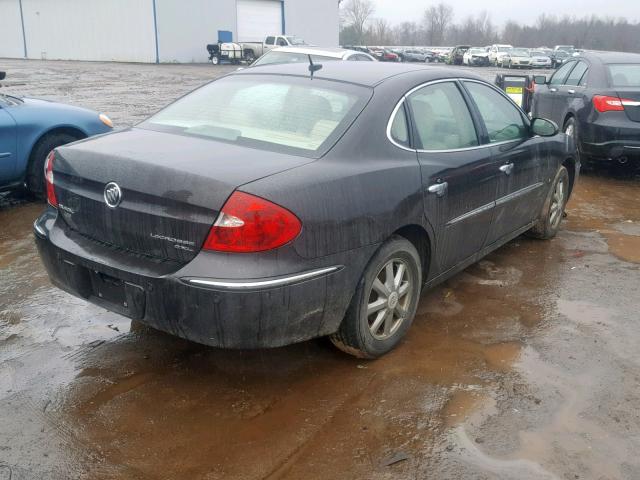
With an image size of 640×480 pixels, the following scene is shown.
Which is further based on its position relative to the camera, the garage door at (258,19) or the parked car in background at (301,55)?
the garage door at (258,19)

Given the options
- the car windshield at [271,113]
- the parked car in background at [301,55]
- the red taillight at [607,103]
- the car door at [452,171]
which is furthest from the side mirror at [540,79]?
the car windshield at [271,113]

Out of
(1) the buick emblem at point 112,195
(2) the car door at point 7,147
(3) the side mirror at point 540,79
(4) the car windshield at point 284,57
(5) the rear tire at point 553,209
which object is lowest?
(5) the rear tire at point 553,209

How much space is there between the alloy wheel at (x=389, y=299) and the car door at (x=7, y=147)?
4.33m

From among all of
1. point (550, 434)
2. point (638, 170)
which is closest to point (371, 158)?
point (550, 434)

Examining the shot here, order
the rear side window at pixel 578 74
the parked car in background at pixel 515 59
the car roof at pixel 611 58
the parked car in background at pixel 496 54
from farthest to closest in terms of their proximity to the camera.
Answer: the parked car in background at pixel 496 54
the parked car in background at pixel 515 59
the rear side window at pixel 578 74
the car roof at pixel 611 58

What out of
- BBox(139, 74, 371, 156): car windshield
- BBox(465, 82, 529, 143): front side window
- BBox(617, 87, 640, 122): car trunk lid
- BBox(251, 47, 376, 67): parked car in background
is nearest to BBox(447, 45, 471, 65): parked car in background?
BBox(251, 47, 376, 67): parked car in background

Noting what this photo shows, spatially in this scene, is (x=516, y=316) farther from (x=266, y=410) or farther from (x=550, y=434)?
(x=266, y=410)

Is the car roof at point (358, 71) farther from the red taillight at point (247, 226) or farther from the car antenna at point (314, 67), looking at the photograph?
the red taillight at point (247, 226)

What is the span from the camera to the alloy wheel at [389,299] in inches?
137

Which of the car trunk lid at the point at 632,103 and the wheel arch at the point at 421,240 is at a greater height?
the car trunk lid at the point at 632,103

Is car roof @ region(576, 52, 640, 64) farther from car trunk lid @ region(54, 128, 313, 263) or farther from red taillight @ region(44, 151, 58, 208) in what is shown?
red taillight @ region(44, 151, 58, 208)

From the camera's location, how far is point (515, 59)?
45.9 meters

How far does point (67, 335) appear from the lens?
3.84 meters

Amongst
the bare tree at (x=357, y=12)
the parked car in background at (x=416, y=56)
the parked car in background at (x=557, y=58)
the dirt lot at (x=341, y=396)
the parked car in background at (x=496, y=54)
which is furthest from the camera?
the bare tree at (x=357, y=12)
